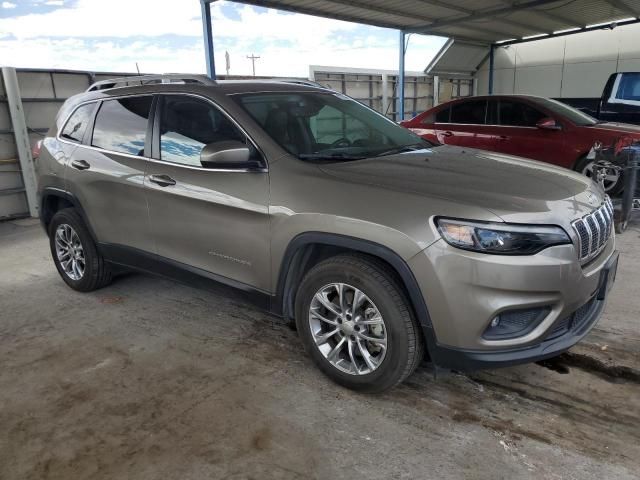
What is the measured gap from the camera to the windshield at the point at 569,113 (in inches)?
277

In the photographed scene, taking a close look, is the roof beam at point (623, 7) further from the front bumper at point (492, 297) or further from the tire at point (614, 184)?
the front bumper at point (492, 297)

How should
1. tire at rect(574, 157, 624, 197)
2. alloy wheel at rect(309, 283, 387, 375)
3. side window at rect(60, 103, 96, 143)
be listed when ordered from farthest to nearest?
tire at rect(574, 157, 624, 197)
side window at rect(60, 103, 96, 143)
alloy wheel at rect(309, 283, 387, 375)

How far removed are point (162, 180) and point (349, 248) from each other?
4.81 feet

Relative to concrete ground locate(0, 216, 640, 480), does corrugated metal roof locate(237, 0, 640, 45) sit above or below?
above

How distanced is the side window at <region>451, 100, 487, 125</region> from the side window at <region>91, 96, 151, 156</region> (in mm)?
5780

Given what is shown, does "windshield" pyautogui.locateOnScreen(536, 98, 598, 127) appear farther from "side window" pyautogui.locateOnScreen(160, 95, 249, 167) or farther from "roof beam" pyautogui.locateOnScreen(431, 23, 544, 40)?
"roof beam" pyautogui.locateOnScreen(431, 23, 544, 40)

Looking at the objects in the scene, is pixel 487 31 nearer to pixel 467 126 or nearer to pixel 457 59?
pixel 457 59

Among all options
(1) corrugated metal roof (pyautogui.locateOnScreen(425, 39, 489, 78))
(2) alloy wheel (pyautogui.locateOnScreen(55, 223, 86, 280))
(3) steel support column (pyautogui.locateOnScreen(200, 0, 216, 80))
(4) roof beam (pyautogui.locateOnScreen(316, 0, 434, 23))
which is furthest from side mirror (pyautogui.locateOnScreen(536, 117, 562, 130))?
(1) corrugated metal roof (pyautogui.locateOnScreen(425, 39, 489, 78))

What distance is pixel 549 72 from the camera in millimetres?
18922

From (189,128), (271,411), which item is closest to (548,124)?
(189,128)

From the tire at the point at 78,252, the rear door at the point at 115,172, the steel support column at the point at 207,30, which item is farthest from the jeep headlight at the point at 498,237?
the steel support column at the point at 207,30

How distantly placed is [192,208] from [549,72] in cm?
1929

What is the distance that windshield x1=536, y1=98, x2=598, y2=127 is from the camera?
23.1 feet

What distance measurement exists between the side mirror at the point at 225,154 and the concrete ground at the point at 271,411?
1255 mm
